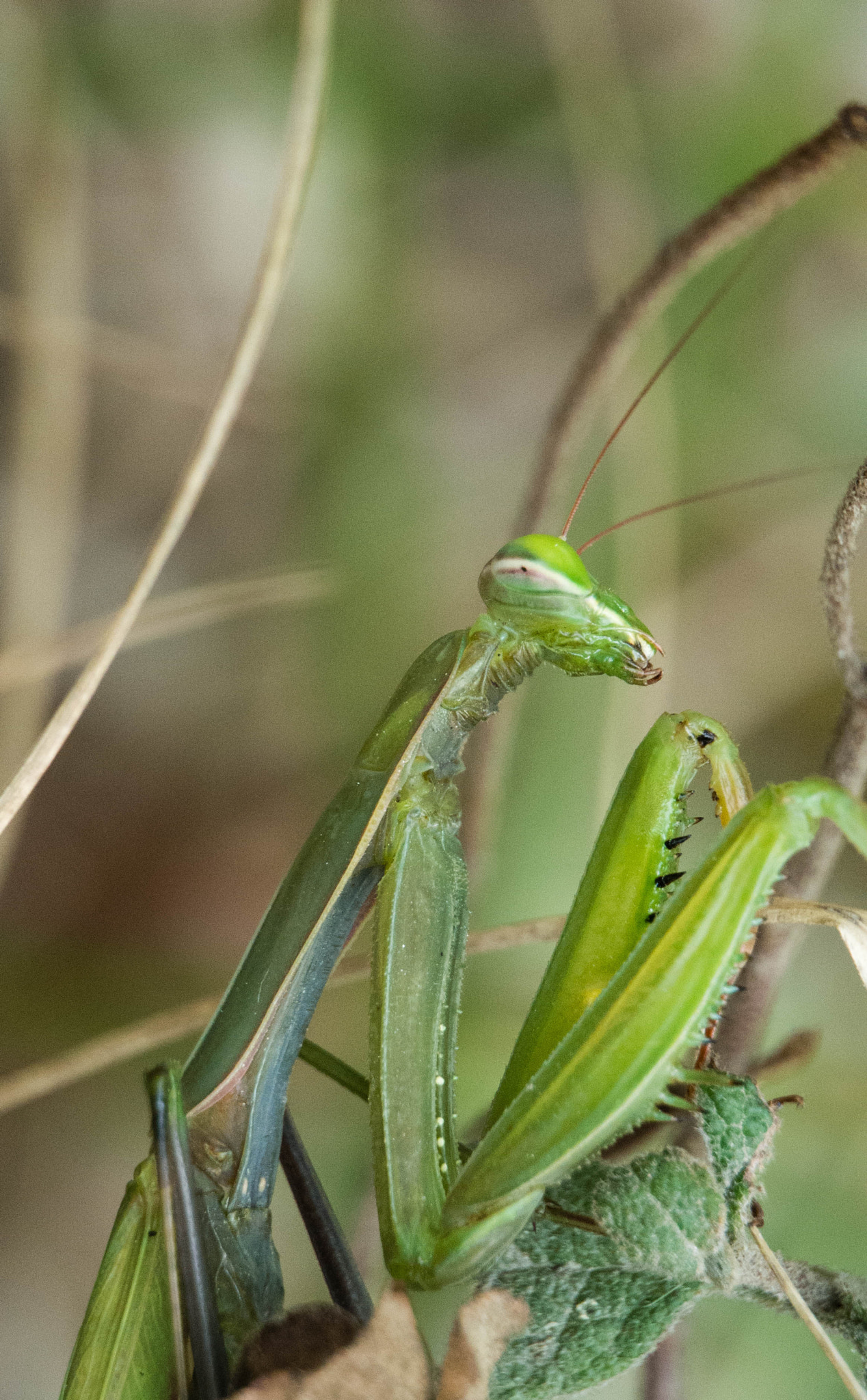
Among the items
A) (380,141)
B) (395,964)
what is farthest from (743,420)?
(395,964)

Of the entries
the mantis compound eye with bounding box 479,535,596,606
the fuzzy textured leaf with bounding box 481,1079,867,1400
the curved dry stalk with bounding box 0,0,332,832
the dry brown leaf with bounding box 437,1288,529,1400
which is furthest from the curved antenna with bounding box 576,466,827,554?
the dry brown leaf with bounding box 437,1288,529,1400

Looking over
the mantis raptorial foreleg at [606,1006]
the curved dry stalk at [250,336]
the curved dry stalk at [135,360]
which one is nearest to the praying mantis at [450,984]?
the mantis raptorial foreleg at [606,1006]

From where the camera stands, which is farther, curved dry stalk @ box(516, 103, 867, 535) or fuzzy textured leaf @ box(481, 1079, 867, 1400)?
curved dry stalk @ box(516, 103, 867, 535)

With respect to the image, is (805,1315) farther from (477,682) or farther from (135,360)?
(135,360)

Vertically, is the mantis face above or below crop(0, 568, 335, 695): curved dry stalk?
below

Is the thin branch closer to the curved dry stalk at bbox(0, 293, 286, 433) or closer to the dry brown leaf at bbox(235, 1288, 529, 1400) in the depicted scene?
the dry brown leaf at bbox(235, 1288, 529, 1400)

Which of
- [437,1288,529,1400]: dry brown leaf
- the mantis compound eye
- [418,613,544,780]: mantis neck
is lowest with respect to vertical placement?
[437,1288,529,1400]: dry brown leaf
